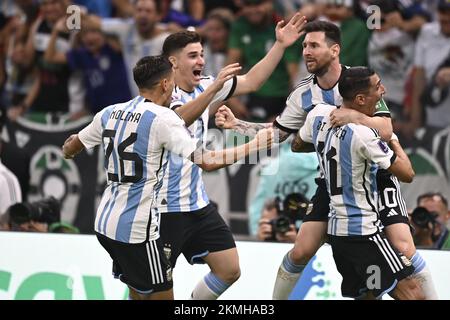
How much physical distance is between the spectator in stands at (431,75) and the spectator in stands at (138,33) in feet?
8.59

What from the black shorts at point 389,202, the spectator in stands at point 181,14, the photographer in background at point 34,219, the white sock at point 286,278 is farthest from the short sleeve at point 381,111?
the spectator in stands at point 181,14

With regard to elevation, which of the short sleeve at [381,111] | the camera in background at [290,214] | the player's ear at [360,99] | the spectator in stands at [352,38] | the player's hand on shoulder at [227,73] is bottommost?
the camera in background at [290,214]

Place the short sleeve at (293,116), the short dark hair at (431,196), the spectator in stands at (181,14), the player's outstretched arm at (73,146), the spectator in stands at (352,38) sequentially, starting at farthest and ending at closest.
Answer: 1. the spectator in stands at (181,14)
2. the spectator in stands at (352,38)
3. the short dark hair at (431,196)
4. the short sleeve at (293,116)
5. the player's outstretched arm at (73,146)

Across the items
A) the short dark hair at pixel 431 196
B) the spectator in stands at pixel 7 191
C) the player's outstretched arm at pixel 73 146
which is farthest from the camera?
the spectator in stands at pixel 7 191

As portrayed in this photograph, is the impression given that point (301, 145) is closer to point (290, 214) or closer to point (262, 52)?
point (290, 214)

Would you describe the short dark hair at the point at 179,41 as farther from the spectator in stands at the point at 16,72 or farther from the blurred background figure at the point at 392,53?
the spectator in stands at the point at 16,72

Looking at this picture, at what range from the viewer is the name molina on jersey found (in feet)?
29.3

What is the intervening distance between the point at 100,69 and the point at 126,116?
5.50 metres

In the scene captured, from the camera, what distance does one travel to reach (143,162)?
898cm

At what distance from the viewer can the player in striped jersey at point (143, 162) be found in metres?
8.91

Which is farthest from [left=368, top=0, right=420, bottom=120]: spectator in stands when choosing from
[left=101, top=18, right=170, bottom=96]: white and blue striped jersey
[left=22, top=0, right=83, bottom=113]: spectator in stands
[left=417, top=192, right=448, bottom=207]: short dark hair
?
[left=22, top=0, right=83, bottom=113]: spectator in stands

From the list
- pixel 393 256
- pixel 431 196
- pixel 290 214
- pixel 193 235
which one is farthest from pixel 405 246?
pixel 431 196

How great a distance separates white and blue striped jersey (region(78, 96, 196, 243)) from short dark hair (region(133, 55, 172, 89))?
117 mm
